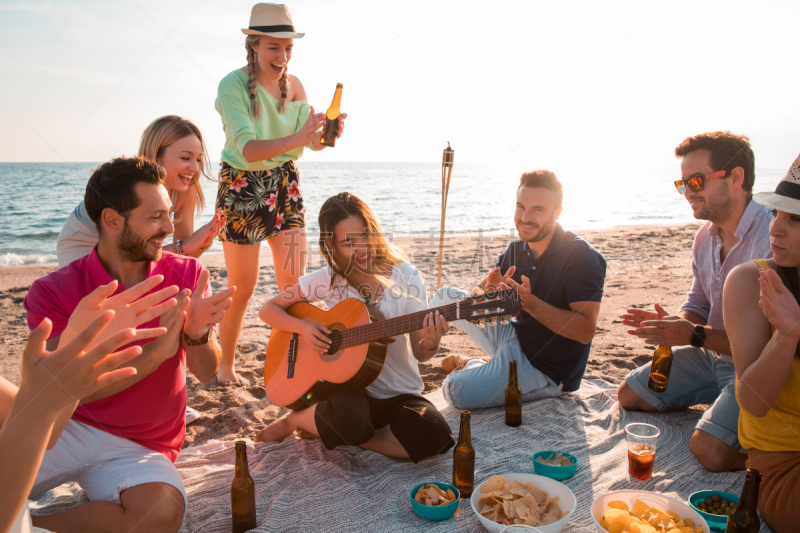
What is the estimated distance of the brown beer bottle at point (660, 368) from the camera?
11.3 ft

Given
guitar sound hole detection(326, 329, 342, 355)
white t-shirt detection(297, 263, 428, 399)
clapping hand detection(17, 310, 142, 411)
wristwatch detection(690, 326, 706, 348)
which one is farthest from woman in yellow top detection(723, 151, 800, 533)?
clapping hand detection(17, 310, 142, 411)

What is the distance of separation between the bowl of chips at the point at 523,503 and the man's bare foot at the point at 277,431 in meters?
1.47

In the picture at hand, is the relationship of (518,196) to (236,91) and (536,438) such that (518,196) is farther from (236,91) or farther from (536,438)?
(236,91)

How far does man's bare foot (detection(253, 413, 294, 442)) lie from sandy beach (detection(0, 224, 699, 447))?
0.20 m

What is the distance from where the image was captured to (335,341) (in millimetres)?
3369

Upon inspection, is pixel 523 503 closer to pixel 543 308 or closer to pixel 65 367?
pixel 543 308

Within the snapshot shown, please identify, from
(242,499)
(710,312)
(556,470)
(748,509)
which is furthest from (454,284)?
(748,509)

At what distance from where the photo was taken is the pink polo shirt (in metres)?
2.40

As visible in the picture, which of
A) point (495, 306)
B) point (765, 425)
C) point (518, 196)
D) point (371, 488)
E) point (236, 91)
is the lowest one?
point (371, 488)

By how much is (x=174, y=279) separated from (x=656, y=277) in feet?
24.2

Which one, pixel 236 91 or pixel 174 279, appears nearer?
pixel 174 279

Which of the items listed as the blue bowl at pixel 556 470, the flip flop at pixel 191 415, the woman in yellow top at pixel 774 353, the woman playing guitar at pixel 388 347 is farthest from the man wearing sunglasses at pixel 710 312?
the flip flop at pixel 191 415

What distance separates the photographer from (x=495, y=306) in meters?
2.92

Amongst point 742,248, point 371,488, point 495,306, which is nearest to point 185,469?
point 371,488
